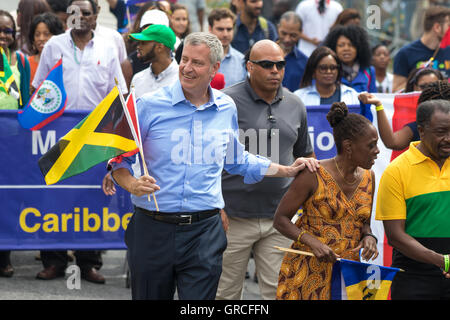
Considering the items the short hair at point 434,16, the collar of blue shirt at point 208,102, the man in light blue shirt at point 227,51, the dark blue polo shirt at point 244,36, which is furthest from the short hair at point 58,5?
the collar of blue shirt at point 208,102

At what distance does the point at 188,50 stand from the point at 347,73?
13.7 ft

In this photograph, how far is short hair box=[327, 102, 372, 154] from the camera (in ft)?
16.6

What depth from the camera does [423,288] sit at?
16.6ft

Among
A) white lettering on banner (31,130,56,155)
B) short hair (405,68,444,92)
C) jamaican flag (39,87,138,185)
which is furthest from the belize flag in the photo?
short hair (405,68,444,92)

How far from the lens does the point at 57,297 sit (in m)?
7.38

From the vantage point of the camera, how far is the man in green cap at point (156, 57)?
736cm

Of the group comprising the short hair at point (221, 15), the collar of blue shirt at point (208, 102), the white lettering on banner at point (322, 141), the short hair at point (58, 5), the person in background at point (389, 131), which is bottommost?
the white lettering on banner at point (322, 141)

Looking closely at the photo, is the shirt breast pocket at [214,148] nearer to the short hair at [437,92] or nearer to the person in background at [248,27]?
the short hair at [437,92]

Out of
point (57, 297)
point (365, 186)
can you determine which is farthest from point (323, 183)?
point (57, 297)

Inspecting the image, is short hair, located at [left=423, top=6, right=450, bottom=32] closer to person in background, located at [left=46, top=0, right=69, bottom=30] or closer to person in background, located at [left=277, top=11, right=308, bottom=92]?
person in background, located at [left=277, top=11, right=308, bottom=92]

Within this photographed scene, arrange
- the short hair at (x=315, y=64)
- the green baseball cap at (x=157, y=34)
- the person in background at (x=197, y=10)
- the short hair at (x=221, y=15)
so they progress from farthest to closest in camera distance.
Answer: the person in background at (x=197, y=10)
the short hair at (x=221, y=15)
the short hair at (x=315, y=64)
the green baseball cap at (x=157, y=34)

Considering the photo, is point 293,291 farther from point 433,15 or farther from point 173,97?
point 433,15

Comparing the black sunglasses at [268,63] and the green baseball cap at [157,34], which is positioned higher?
the green baseball cap at [157,34]

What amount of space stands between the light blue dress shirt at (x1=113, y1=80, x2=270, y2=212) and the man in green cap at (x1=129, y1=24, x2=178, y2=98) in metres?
2.49
